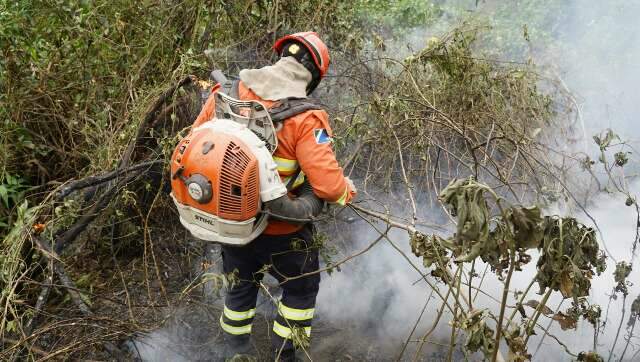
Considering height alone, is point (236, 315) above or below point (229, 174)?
below

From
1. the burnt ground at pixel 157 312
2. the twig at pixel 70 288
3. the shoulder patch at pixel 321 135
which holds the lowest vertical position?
the twig at pixel 70 288

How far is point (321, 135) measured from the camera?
304 cm

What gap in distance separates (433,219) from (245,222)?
2.44 m

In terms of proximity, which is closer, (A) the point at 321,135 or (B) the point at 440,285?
(A) the point at 321,135

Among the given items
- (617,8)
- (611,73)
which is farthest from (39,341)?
(617,8)

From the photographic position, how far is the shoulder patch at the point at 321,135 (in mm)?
3023

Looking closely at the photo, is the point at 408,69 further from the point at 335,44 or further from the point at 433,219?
the point at 433,219

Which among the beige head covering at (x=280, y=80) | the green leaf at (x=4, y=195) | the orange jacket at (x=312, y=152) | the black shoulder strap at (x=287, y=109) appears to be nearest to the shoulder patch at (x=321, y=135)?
the orange jacket at (x=312, y=152)

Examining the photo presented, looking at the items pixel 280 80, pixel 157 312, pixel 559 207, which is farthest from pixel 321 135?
pixel 559 207

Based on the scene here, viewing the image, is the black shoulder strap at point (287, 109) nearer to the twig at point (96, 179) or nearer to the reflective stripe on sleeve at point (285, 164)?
the reflective stripe on sleeve at point (285, 164)

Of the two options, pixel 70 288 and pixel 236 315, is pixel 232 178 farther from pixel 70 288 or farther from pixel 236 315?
pixel 70 288

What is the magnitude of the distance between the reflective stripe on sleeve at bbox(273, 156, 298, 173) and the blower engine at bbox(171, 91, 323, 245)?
0.36 ft

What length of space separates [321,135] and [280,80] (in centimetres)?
36

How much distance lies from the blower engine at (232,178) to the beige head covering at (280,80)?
0.14 meters
